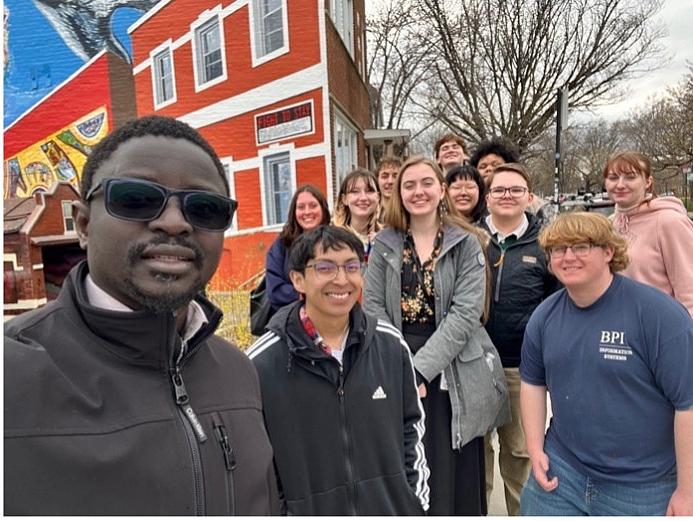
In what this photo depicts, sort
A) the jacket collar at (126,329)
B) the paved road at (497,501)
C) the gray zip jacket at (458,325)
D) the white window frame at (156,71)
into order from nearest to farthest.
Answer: the jacket collar at (126,329), the gray zip jacket at (458,325), the paved road at (497,501), the white window frame at (156,71)

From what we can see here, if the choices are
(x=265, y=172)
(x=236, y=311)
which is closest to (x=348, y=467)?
(x=236, y=311)

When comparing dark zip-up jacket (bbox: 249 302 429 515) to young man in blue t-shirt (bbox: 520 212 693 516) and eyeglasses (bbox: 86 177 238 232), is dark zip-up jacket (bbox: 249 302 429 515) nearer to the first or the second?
young man in blue t-shirt (bbox: 520 212 693 516)

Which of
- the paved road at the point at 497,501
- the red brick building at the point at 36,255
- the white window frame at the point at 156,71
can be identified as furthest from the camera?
the white window frame at the point at 156,71

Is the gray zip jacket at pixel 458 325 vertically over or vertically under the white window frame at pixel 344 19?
under

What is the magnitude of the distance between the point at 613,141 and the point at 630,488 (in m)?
37.9

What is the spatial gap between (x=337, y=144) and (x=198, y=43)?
296cm

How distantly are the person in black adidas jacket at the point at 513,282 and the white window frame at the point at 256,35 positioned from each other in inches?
234

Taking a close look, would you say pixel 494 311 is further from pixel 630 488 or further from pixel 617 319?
pixel 630 488

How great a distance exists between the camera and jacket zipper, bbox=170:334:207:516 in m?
1.13

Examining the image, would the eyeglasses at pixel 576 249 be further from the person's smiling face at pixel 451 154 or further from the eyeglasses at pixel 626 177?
the person's smiling face at pixel 451 154

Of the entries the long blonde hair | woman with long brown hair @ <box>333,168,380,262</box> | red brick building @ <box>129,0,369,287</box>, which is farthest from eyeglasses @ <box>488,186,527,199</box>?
red brick building @ <box>129,0,369,287</box>

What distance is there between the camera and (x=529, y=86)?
10.2 metres

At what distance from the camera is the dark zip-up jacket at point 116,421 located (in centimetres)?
99

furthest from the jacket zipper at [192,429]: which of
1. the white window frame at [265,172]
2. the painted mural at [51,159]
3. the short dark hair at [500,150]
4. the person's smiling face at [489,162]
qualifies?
the painted mural at [51,159]
